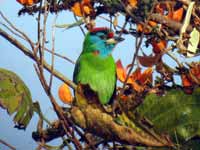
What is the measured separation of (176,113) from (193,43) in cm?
40

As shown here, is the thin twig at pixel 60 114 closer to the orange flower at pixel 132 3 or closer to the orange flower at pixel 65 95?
the orange flower at pixel 65 95

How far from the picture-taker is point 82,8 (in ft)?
4.04

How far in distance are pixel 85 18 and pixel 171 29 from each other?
0.81 feet

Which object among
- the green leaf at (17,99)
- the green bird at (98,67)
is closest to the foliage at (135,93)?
the green leaf at (17,99)

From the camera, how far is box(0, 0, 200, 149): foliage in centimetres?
59

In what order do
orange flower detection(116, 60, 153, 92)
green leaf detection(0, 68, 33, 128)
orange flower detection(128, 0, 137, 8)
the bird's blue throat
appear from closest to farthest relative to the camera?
1. green leaf detection(0, 68, 33, 128)
2. orange flower detection(116, 60, 153, 92)
3. orange flower detection(128, 0, 137, 8)
4. the bird's blue throat

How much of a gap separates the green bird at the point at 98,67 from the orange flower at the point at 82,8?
940 millimetres

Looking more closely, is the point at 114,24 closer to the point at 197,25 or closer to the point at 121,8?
Result: the point at 121,8

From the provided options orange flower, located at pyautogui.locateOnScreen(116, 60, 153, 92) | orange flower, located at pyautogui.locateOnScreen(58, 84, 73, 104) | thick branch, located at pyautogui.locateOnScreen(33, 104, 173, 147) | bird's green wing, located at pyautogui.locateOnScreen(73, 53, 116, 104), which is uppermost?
thick branch, located at pyautogui.locateOnScreen(33, 104, 173, 147)

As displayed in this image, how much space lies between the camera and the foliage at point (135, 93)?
0.59m

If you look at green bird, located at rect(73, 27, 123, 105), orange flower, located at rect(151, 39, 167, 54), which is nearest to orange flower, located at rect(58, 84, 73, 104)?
orange flower, located at rect(151, 39, 167, 54)

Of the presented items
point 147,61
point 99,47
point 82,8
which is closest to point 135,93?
point 147,61

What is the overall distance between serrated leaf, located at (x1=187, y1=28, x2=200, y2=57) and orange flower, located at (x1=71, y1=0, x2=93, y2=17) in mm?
329

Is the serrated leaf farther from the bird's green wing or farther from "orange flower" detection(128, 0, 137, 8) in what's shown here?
the bird's green wing
